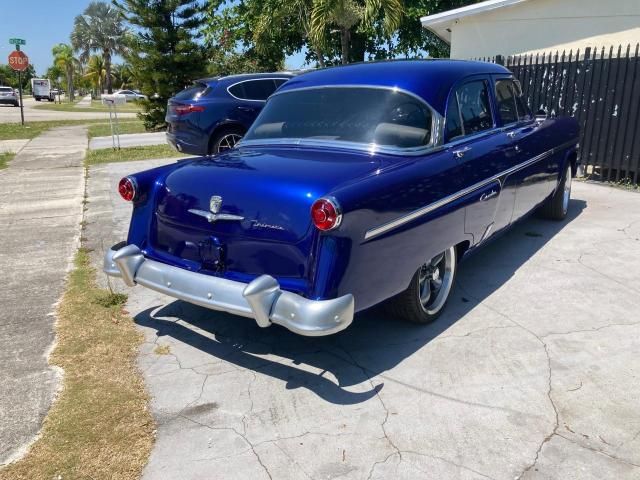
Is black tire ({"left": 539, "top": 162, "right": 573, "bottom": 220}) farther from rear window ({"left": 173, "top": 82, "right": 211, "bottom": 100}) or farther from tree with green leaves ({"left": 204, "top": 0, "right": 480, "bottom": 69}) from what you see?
tree with green leaves ({"left": 204, "top": 0, "right": 480, "bottom": 69})

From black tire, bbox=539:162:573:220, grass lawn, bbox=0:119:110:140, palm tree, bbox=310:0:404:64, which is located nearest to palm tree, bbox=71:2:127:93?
grass lawn, bbox=0:119:110:140

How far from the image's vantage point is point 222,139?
1038 centimetres

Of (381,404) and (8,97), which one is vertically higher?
(8,97)

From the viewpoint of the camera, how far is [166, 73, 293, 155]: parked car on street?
10.2m

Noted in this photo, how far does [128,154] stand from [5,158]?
299 cm

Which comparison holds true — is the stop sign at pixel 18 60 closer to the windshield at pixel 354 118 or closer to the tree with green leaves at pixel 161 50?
the tree with green leaves at pixel 161 50

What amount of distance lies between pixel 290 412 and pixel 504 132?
10.3 ft

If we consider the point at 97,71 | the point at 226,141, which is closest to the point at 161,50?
the point at 226,141

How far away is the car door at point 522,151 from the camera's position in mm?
4921

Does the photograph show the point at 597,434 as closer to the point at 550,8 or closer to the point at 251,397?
the point at 251,397

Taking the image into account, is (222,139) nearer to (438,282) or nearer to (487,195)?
(487,195)

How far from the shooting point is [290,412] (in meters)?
3.08

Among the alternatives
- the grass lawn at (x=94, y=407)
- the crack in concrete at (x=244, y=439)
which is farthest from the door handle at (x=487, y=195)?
the grass lawn at (x=94, y=407)

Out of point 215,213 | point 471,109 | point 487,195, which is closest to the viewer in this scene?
point 215,213
